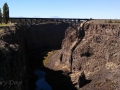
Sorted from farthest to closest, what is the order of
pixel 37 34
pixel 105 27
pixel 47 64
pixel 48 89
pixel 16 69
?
pixel 37 34, pixel 47 64, pixel 105 27, pixel 48 89, pixel 16 69

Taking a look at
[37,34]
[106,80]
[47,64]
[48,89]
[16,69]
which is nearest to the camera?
[16,69]

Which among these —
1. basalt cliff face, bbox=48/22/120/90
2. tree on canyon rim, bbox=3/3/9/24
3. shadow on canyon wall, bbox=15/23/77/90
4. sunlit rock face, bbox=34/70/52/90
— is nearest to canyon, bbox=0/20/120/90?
basalt cliff face, bbox=48/22/120/90

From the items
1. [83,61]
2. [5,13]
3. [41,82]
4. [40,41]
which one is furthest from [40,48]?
[83,61]

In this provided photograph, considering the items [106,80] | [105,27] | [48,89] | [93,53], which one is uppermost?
[105,27]

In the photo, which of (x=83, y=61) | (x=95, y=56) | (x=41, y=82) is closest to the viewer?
(x=95, y=56)

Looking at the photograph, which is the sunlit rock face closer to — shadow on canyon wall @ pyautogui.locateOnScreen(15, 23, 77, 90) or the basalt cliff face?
shadow on canyon wall @ pyautogui.locateOnScreen(15, 23, 77, 90)

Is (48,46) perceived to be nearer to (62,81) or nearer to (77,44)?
(77,44)

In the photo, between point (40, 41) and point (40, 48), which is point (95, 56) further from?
point (40, 41)

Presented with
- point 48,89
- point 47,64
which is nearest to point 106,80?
point 48,89
